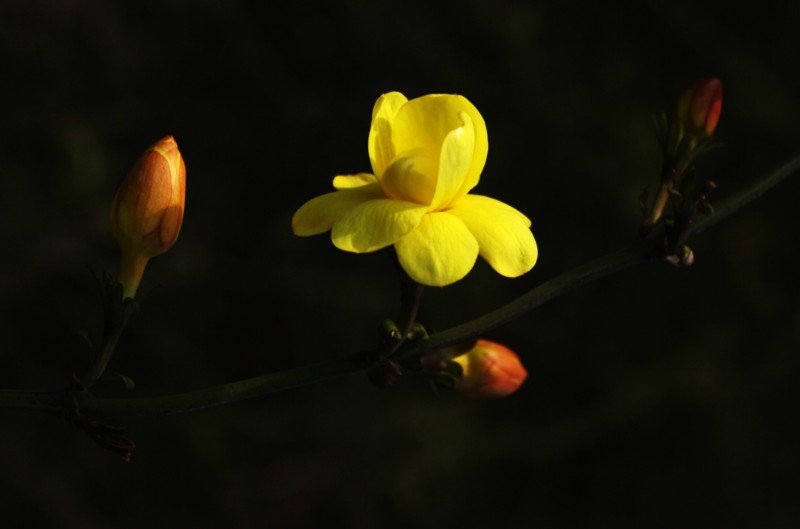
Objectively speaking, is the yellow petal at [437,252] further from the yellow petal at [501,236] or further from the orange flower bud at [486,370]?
the orange flower bud at [486,370]

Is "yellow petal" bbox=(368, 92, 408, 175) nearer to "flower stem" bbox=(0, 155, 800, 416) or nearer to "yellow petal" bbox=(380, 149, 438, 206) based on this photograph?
"yellow petal" bbox=(380, 149, 438, 206)

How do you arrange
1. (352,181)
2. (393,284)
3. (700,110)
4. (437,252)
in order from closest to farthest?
(437,252) → (352,181) → (700,110) → (393,284)

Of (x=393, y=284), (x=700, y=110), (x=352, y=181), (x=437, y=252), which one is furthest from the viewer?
(x=393, y=284)

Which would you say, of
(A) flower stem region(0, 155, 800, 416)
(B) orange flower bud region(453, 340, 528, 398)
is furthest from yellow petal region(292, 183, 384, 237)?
(B) orange flower bud region(453, 340, 528, 398)

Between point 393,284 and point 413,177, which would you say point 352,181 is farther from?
point 393,284

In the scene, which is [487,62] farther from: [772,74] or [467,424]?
[467,424]

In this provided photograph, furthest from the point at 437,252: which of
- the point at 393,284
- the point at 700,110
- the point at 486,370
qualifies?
the point at 393,284
